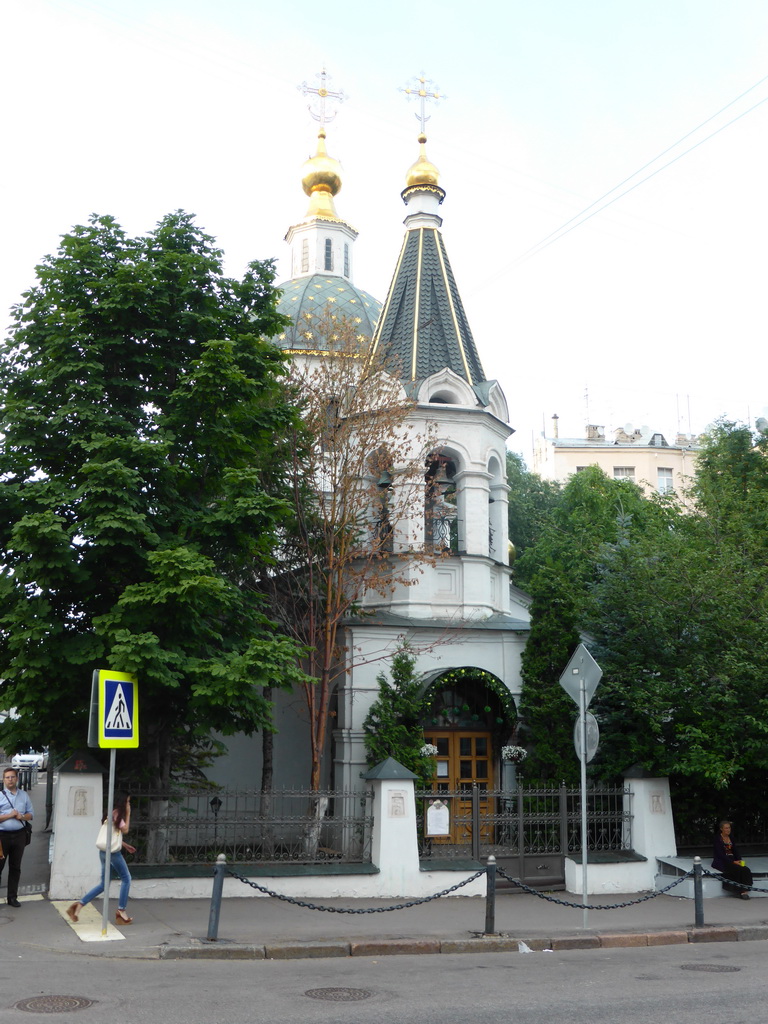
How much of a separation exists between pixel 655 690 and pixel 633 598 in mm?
1623

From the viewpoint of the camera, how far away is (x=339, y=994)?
8.38m

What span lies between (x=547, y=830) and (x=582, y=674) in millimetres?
4983

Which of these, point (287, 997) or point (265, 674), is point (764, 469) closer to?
point (265, 674)

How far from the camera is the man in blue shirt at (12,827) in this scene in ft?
39.4

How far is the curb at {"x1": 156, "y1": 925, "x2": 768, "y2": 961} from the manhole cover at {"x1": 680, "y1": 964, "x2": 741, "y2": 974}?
163cm

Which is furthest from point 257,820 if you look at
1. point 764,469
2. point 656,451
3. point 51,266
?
point 656,451

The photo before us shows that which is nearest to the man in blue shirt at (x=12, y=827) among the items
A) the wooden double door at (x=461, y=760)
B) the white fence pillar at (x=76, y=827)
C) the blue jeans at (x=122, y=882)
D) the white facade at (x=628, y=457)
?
the white fence pillar at (x=76, y=827)

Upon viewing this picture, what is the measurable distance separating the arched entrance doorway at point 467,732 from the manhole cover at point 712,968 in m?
8.54

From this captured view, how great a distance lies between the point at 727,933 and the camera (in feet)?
41.0

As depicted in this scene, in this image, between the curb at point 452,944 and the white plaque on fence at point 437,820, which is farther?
the white plaque on fence at point 437,820

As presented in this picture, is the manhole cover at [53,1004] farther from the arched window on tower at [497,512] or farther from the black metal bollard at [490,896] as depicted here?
the arched window on tower at [497,512]

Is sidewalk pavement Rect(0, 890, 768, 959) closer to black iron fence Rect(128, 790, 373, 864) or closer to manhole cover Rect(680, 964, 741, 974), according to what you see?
black iron fence Rect(128, 790, 373, 864)

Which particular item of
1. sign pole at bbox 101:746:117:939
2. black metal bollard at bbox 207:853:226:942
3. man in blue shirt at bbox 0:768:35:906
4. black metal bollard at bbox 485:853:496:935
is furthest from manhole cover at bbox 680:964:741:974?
man in blue shirt at bbox 0:768:35:906

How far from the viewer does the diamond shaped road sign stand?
1216 cm
